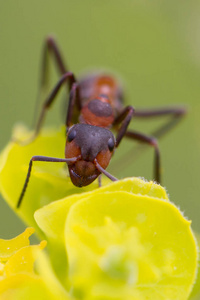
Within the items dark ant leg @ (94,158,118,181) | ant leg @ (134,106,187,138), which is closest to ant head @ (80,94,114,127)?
dark ant leg @ (94,158,118,181)

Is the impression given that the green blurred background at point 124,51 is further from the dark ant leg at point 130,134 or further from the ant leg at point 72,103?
the ant leg at point 72,103

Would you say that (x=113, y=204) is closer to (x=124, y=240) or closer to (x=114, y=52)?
(x=124, y=240)

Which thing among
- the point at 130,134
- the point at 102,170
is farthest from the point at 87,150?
the point at 130,134

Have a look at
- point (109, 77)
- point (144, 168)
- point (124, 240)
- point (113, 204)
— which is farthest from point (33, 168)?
point (144, 168)

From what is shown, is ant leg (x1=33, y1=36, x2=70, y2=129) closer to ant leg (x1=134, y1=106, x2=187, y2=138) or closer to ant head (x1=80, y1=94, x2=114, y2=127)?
ant leg (x1=134, y1=106, x2=187, y2=138)

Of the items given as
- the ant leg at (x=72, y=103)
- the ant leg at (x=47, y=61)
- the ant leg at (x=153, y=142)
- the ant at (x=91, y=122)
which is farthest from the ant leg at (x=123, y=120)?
the ant leg at (x=47, y=61)
